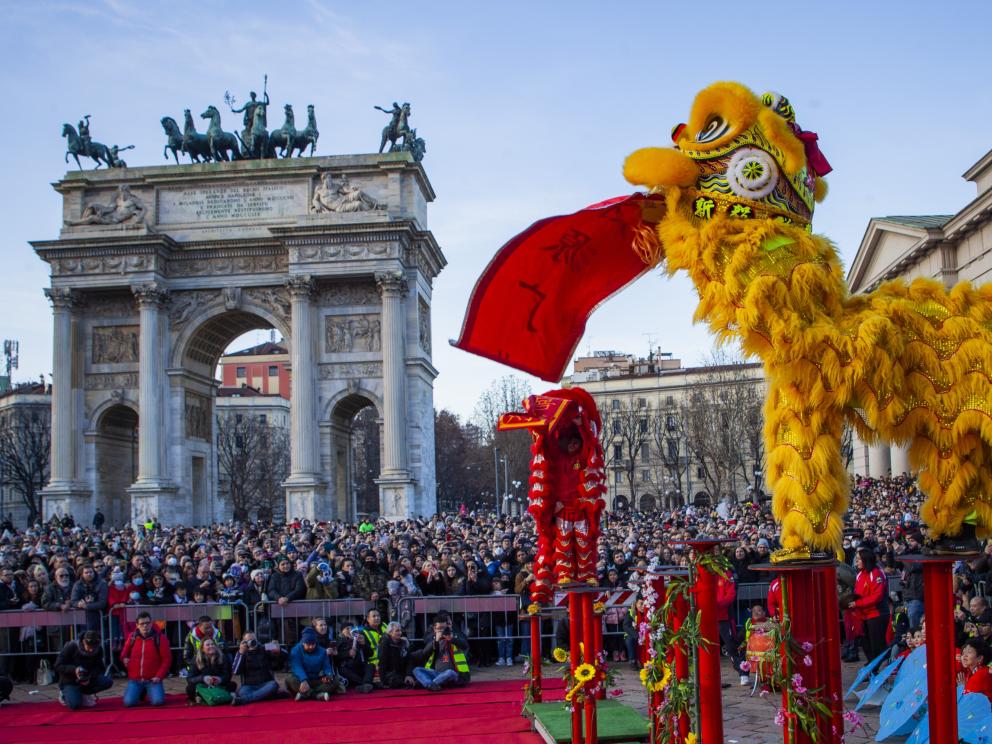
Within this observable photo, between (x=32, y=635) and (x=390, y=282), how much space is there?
21.1m

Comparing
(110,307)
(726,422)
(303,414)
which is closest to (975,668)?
(303,414)

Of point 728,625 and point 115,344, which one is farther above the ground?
point 115,344

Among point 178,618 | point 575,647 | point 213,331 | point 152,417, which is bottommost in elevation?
point 178,618

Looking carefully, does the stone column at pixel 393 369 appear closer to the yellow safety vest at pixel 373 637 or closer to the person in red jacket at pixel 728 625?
the yellow safety vest at pixel 373 637

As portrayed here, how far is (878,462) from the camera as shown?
4678cm

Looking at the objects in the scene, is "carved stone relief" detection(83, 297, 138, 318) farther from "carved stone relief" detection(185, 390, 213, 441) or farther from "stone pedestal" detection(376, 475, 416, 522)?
"stone pedestal" detection(376, 475, 416, 522)

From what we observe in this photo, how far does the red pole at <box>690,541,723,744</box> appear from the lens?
557cm

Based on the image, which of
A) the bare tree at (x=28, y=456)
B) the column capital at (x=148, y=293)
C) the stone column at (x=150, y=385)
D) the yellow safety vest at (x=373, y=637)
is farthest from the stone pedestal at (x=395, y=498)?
the bare tree at (x=28, y=456)

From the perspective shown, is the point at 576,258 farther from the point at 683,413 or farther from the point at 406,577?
the point at 683,413

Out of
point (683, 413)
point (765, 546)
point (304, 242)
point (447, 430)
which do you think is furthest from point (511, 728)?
point (447, 430)

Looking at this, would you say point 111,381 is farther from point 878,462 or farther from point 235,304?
point 878,462

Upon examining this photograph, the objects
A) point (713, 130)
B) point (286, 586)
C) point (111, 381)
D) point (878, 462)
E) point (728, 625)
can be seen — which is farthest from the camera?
point (878, 462)

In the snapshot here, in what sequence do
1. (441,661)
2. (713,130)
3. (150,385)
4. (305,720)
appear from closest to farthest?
(713,130), (305,720), (441,661), (150,385)

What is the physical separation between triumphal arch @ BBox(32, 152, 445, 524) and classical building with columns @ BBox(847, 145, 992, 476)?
14055 millimetres
